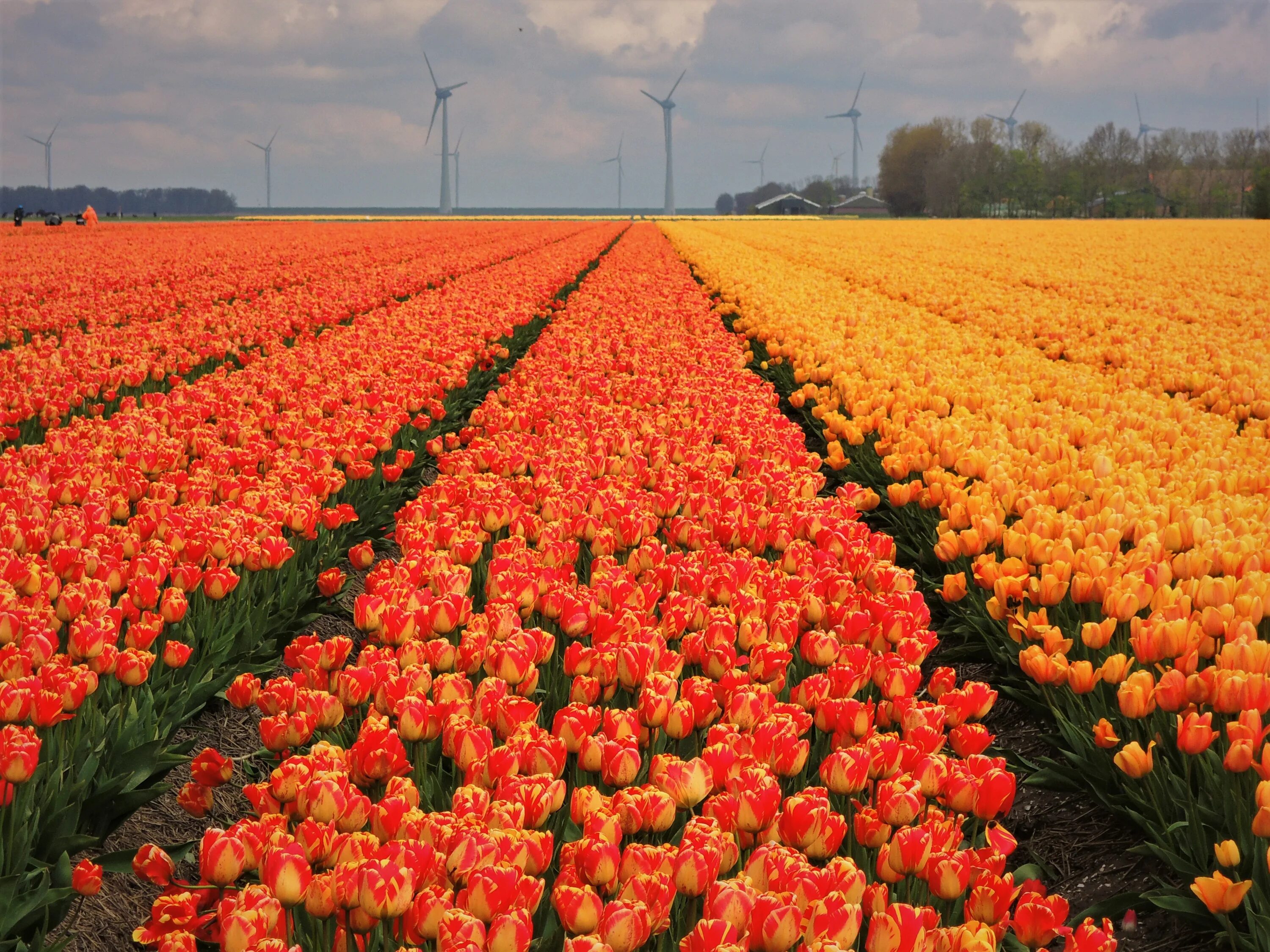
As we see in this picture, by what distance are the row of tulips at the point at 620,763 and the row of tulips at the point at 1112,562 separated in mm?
443

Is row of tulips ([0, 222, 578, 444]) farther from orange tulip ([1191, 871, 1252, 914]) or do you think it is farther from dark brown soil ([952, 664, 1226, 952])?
orange tulip ([1191, 871, 1252, 914])

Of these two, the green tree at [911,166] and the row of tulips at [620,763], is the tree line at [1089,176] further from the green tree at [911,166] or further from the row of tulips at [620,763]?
the row of tulips at [620,763]

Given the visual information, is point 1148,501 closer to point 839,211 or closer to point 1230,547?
point 1230,547

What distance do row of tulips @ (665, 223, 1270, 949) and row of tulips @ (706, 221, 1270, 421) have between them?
1.33 meters

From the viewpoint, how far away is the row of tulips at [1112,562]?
9.81 ft

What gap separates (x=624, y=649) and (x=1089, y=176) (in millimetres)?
112910

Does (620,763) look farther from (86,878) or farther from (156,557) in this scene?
(156,557)

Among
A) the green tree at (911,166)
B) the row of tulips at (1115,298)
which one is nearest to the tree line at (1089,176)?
the green tree at (911,166)

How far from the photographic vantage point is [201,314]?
48.2ft

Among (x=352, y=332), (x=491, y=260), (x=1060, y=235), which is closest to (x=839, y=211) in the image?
(x=1060, y=235)

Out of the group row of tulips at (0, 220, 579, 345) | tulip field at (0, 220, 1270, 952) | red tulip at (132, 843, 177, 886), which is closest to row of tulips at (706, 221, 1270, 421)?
tulip field at (0, 220, 1270, 952)

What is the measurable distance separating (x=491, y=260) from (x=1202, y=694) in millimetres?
27293

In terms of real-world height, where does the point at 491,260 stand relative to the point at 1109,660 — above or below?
above

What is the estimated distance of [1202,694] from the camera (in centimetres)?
317
